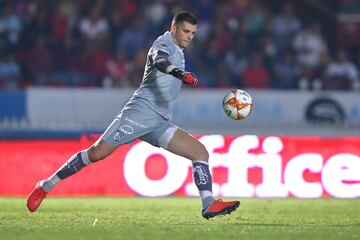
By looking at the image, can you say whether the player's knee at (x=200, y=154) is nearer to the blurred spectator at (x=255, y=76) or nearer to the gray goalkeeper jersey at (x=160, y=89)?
the gray goalkeeper jersey at (x=160, y=89)

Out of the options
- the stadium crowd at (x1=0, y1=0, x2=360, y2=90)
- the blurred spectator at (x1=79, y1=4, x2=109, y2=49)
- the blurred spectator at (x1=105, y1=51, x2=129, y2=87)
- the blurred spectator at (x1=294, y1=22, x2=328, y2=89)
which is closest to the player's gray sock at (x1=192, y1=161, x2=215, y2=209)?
the stadium crowd at (x1=0, y1=0, x2=360, y2=90)

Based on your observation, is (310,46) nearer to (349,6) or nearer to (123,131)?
(349,6)

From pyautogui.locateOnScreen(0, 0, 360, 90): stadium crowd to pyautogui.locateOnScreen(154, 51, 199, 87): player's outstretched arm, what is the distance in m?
7.90

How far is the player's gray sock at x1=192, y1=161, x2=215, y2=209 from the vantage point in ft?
32.6

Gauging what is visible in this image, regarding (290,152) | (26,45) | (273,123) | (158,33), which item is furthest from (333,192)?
(26,45)

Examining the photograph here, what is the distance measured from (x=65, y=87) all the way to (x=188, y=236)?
356 inches

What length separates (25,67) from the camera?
18484mm

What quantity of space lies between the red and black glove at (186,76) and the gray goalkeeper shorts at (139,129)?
841mm

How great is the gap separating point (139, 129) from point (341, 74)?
30.2ft

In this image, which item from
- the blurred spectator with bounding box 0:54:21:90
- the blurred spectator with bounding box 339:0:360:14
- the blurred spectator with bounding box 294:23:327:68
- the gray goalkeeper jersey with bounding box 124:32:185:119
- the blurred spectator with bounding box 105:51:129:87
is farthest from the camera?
the blurred spectator with bounding box 339:0:360:14

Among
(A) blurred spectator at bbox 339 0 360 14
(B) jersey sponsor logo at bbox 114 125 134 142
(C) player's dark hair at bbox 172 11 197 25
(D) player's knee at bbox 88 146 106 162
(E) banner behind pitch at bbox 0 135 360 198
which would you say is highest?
(C) player's dark hair at bbox 172 11 197 25

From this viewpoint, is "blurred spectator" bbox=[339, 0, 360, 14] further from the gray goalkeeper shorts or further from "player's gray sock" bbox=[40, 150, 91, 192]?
"player's gray sock" bbox=[40, 150, 91, 192]

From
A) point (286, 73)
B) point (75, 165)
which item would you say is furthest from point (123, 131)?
point (286, 73)

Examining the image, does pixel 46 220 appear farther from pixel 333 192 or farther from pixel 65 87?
pixel 65 87
